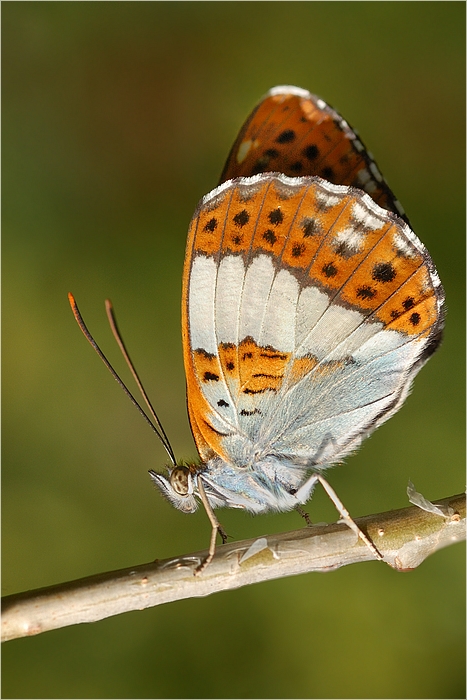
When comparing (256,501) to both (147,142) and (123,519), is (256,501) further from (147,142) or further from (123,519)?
(147,142)

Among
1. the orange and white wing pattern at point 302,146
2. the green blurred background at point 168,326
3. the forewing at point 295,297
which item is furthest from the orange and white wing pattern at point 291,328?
the green blurred background at point 168,326

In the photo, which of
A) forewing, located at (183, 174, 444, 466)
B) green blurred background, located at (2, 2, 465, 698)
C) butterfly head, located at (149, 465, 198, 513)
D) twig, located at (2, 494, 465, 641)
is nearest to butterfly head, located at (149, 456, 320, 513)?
butterfly head, located at (149, 465, 198, 513)

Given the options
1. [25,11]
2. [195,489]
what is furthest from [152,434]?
[25,11]

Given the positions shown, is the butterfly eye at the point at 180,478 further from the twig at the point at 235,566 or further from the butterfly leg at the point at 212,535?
the twig at the point at 235,566

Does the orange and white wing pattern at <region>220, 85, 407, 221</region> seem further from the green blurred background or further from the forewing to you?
the green blurred background

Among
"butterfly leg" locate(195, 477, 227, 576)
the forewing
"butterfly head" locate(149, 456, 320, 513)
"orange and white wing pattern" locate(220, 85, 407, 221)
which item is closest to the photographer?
"butterfly leg" locate(195, 477, 227, 576)

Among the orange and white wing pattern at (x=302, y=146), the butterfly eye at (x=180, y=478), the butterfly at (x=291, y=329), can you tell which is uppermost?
the orange and white wing pattern at (x=302, y=146)
